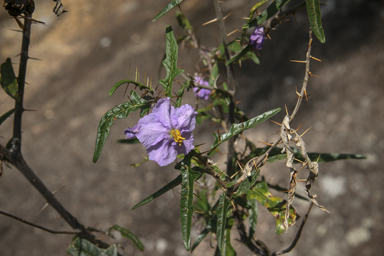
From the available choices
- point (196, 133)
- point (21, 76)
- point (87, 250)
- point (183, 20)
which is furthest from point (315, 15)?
point (196, 133)

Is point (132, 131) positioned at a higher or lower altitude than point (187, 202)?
higher

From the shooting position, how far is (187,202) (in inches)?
30.4

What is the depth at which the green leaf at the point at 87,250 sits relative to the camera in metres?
1.13

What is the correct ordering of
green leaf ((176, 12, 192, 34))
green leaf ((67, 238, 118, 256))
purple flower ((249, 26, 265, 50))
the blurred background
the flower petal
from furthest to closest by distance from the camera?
the blurred background < green leaf ((176, 12, 192, 34)) < green leaf ((67, 238, 118, 256)) < purple flower ((249, 26, 265, 50)) < the flower petal

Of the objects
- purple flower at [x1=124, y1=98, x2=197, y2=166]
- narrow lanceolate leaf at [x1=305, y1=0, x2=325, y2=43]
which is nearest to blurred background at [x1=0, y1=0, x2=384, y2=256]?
purple flower at [x1=124, y1=98, x2=197, y2=166]

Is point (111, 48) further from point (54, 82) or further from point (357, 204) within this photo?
point (357, 204)

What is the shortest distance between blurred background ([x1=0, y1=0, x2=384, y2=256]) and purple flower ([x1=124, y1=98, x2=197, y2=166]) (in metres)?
1.41

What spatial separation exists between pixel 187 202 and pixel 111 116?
0.27 metres

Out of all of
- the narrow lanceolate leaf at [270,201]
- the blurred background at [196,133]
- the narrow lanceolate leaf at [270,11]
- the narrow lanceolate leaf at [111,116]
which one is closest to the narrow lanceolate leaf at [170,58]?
the narrow lanceolate leaf at [111,116]

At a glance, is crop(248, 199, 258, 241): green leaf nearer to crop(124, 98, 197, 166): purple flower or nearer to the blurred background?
crop(124, 98, 197, 166): purple flower

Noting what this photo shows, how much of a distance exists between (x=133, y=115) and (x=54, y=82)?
1.21 m

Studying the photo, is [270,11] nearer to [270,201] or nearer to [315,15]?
[315,15]

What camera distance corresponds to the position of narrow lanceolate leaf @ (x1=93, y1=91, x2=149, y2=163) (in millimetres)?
778

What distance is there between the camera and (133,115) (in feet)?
9.67
